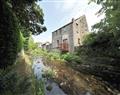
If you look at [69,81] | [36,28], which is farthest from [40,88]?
[36,28]

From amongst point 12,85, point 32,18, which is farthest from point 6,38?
point 32,18

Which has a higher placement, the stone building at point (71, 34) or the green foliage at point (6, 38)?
the stone building at point (71, 34)

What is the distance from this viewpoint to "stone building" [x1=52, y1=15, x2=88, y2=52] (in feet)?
131

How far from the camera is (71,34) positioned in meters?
40.2

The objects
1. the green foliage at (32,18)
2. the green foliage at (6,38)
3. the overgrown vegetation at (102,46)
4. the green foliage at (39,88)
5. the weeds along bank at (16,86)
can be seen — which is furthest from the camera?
the green foliage at (32,18)

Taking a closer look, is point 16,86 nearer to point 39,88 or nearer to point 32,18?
point 39,88

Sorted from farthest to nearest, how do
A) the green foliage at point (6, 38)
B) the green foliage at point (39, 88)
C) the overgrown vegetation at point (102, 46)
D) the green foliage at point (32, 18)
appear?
→ the green foliage at point (32, 18) → the overgrown vegetation at point (102, 46) → the green foliage at point (6, 38) → the green foliage at point (39, 88)

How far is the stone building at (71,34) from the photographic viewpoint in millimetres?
39838

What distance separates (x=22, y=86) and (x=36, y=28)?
12.3 meters

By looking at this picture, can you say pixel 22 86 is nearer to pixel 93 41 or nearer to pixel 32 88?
pixel 32 88

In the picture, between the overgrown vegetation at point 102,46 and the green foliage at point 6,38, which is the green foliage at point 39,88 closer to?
the green foliage at point 6,38

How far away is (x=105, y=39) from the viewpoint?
20.7 m

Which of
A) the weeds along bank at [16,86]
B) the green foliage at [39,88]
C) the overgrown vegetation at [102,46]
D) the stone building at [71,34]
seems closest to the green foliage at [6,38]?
the weeds along bank at [16,86]

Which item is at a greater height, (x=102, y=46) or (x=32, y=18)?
(x=32, y=18)
